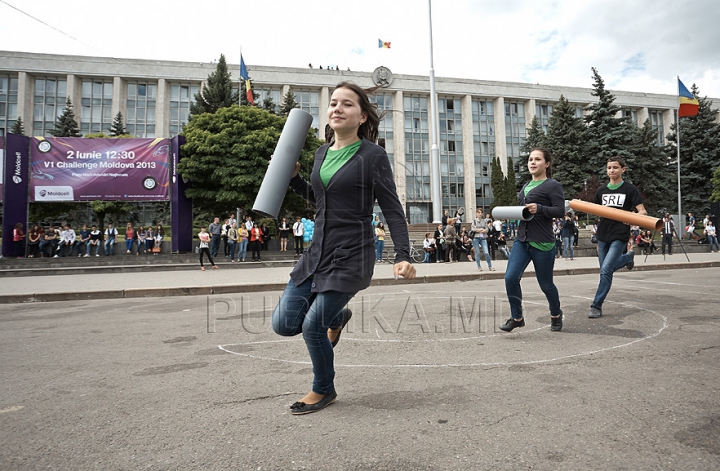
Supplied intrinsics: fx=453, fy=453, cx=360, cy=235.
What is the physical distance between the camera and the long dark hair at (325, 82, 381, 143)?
2.90 meters

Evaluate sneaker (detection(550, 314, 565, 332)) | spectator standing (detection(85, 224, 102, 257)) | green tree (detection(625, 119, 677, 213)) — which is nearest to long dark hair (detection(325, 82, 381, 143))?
sneaker (detection(550, 314, 565, 332))

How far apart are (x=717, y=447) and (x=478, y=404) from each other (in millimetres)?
1149

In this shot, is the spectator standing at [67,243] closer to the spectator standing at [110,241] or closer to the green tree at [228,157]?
the spectator standing at [110,241]

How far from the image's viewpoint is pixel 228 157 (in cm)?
2770

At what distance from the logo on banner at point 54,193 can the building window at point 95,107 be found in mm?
35229

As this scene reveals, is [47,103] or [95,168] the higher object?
[47,103]

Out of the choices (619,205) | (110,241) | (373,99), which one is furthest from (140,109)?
(619,205)

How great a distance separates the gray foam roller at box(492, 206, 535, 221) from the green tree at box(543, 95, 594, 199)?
37860mm

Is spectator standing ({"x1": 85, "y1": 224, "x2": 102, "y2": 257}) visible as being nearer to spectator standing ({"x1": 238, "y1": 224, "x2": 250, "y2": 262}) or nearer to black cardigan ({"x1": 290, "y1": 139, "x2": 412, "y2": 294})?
spectator standing ({"x1": 238, "y1": 224, "x2": 250, "y2": 262})

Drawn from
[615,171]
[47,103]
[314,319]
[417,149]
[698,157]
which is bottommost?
[314,319]

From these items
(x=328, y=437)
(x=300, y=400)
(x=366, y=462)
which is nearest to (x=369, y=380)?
(x=300, y=400)

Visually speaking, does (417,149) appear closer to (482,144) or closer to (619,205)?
(482,144)

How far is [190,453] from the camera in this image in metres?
2.21

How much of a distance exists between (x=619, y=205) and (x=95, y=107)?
5983 cm
